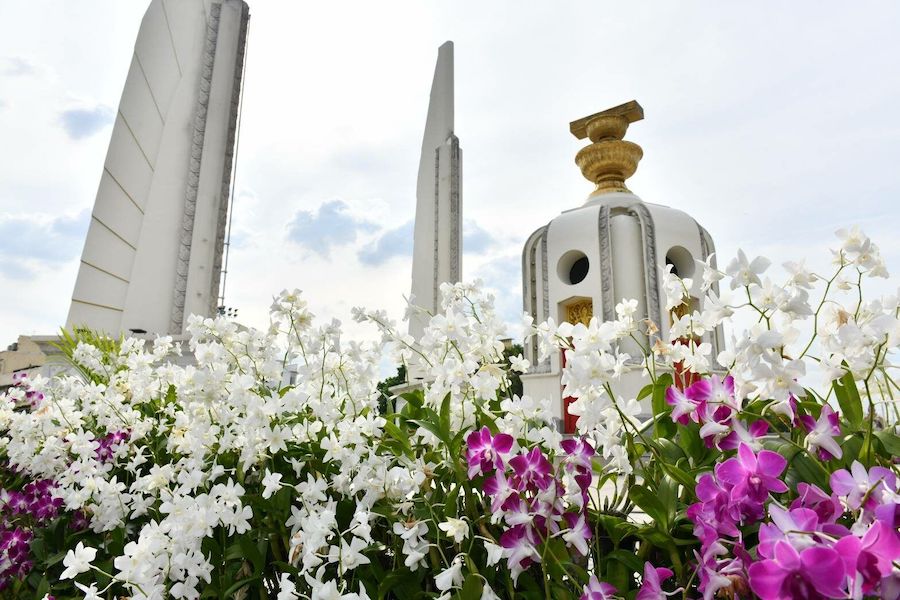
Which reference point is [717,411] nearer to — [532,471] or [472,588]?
[532,471]

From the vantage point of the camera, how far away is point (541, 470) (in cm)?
95

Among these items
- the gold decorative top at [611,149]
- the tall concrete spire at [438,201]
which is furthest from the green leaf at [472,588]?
the gold decorative top at [611,149]

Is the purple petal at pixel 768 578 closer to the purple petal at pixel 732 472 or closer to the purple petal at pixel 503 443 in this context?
the purple petal at pixel 732 472

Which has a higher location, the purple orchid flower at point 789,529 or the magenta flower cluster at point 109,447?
the magenta flower cluster at point 109,447

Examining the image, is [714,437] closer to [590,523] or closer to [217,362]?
[590,523]

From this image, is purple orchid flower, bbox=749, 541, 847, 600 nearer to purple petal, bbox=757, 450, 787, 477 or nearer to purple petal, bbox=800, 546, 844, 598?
purple petal, bbox=800, 546, 844, 598

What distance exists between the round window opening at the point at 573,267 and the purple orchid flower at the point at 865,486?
10338 millimetres

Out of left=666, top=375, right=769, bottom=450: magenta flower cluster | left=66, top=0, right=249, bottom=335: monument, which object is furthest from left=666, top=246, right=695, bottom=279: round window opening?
left=666, top=375, right=769, bottom=450: magenta flower cluster

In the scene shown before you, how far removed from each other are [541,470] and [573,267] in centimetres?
1059

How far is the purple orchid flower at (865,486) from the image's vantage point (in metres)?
0.66

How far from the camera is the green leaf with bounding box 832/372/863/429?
0.86 metres

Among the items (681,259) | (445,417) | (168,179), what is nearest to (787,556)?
(445,417)

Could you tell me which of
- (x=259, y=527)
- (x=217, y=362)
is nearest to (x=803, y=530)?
(x=259, y=527)

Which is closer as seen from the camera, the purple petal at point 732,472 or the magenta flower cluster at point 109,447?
the purple petal at point 732,472
